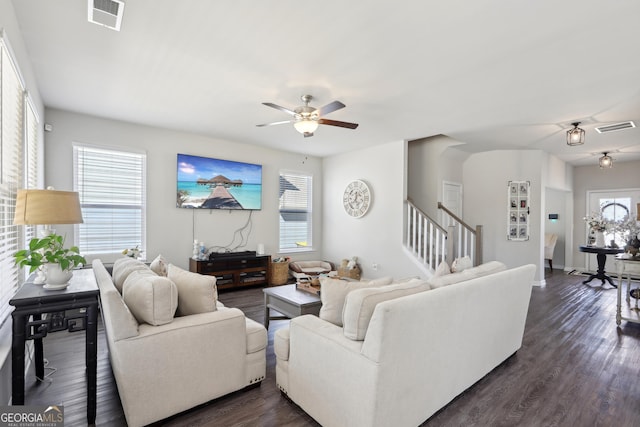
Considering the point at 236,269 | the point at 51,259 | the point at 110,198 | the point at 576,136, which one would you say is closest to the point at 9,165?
the point at 51,259

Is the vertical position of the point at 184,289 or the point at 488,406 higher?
the point at 184,289

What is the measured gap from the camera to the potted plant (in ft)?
6.33

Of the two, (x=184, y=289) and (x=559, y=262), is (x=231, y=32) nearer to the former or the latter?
(x=184, y=289)

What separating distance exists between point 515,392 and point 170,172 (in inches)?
206

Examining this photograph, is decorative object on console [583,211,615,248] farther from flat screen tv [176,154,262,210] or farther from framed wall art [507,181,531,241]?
flat screen tv [176,154,262,210]

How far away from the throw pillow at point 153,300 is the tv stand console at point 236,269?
310 centimetres

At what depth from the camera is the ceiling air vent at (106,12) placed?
2.09 meters

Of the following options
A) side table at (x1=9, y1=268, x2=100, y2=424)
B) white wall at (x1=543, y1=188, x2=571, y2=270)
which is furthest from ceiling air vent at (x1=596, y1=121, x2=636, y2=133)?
side table at (x1=9, y1=268, x2=100, y2=424)

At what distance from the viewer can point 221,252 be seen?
5637 millimetres

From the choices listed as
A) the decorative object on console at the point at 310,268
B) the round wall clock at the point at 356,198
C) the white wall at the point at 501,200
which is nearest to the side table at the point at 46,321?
the decorative object on console at the point at 310,268

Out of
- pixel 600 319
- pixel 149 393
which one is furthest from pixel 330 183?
pixel 149 393

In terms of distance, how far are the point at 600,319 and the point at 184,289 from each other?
17.0 feet

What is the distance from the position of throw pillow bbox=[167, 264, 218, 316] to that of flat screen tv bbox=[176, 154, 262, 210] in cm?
325

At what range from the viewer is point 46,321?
185 cm
